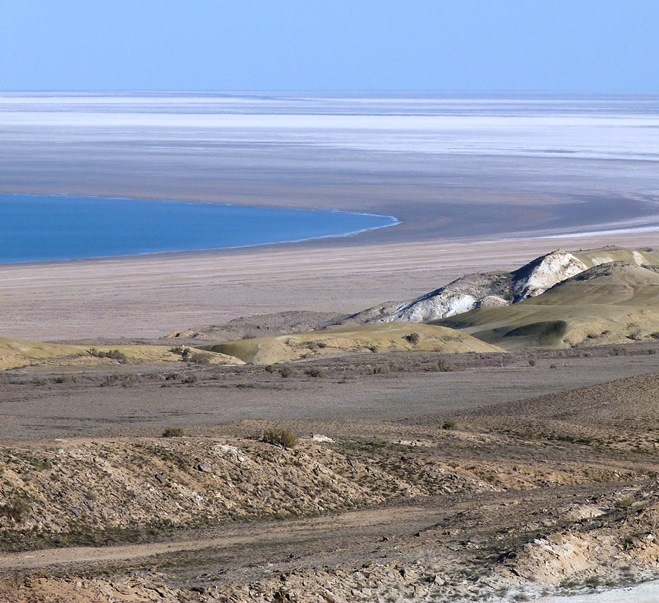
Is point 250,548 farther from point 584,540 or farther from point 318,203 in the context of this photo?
point 318,203

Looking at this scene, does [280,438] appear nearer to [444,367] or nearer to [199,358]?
[444,367]

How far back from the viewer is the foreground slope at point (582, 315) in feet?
103

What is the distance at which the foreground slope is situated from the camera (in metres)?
31.2

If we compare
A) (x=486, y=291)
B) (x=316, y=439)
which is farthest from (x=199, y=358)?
(x=486, y=291)

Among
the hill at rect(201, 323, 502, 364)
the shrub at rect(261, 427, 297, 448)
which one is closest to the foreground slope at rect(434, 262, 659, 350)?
the hill at rect(201, 323, 502, 364)

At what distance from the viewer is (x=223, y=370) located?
81.9ft

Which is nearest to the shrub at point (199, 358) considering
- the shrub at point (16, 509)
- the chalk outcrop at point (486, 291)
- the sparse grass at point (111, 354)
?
the sparse grass at point (111, 354)

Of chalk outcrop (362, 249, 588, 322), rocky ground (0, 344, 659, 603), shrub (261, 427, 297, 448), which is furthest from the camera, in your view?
chalk outcrop (362, 249, 588, 322)

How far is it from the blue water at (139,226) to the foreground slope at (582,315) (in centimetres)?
2059

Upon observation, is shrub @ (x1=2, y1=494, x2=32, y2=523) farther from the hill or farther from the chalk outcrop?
the chalk outcrop

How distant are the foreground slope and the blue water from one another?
2059cm

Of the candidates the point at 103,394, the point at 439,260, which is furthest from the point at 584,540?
the point at 439,260

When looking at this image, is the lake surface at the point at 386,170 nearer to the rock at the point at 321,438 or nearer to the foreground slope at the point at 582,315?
the foreground slope at the point at 582,315

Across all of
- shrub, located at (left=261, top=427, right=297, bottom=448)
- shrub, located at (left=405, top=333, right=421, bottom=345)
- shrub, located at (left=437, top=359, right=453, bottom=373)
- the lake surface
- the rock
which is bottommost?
shrub, located at (left=437, top=359, right=453, bottom=373)
